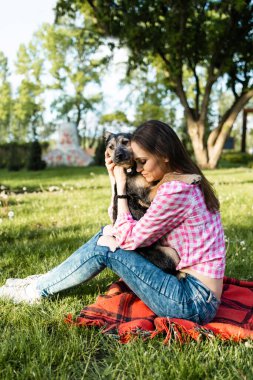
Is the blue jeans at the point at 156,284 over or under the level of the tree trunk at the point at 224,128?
under

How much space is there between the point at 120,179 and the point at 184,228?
2.47 feet

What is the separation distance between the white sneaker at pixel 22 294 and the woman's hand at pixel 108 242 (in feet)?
2.45

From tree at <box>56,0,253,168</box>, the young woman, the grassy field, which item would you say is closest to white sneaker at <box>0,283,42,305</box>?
the grassy field

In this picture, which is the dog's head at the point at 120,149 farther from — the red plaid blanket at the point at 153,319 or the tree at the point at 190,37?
the tree at the point at 190,37

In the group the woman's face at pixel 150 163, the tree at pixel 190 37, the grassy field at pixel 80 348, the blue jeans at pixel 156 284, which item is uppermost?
the tree at pixel 190 37

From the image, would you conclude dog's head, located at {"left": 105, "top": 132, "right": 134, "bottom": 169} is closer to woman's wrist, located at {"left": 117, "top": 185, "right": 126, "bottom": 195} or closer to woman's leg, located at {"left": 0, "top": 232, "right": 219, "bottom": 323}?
woman's wrist, located at {"left": 117, "top": 185, "right": 126, "bottom": 195}

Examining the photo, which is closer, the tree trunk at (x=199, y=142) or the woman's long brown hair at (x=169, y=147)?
the woman's long brown hair at (x=169, y=147)

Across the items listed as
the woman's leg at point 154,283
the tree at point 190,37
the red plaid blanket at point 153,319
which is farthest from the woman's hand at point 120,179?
the tree at point 190,37

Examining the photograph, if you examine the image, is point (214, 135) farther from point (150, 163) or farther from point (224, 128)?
point (150, 163)

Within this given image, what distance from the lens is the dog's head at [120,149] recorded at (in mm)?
3768

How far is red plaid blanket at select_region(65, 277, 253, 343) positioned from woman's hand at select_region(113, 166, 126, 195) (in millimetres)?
875

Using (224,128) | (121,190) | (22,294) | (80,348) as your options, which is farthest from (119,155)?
(224,128)

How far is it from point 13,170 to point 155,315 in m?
23.2

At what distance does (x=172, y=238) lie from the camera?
3225 mm
